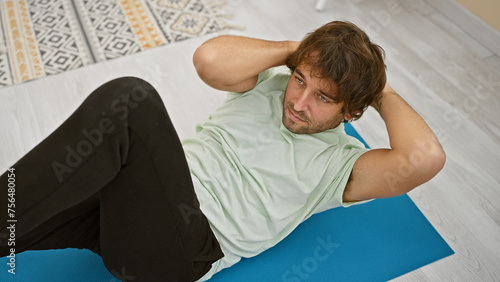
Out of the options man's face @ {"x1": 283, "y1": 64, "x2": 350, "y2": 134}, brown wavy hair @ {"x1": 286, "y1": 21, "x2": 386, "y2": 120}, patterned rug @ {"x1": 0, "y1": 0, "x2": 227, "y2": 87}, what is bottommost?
patterned rug @ {"x1": 0, "y1": 0, "x2": 227, "y2": 87}

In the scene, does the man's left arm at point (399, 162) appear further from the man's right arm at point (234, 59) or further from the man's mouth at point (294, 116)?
the man's right arm at point (234, 59)

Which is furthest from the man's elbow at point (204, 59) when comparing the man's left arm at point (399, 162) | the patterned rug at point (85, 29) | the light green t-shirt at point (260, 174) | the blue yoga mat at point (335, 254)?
the patterned rug at point (85, 29)

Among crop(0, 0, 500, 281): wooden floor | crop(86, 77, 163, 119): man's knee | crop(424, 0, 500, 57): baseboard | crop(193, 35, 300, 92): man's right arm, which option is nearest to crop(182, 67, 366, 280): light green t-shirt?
crop(193, 35, 300, 92): man's right arm

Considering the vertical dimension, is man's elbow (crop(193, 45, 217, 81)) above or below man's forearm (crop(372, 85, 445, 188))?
below

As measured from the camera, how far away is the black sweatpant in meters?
1.03

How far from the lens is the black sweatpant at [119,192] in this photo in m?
1.03

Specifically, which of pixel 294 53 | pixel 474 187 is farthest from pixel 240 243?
pixel 474 187

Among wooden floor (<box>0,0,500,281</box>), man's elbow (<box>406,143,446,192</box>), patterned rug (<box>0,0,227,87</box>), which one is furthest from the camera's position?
patterned rug (<box>0,0,227,87</box>)

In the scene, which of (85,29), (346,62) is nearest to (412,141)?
(346,62)

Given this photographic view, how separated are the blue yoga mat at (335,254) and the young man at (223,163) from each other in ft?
0.38

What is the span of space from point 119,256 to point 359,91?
793mm

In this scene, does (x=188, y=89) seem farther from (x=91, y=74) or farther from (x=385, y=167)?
(x=385, y=167)

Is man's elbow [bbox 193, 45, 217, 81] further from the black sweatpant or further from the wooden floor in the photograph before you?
the wooden floor

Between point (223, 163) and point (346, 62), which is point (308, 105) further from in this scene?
point (223, 163)
